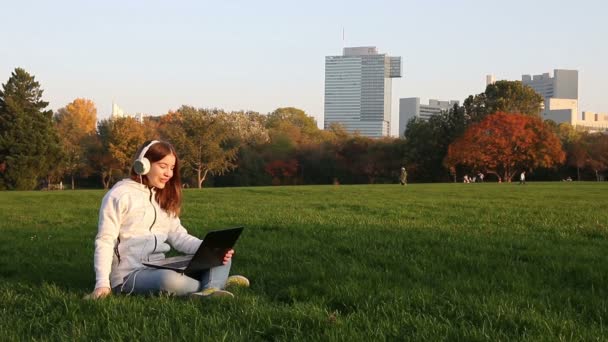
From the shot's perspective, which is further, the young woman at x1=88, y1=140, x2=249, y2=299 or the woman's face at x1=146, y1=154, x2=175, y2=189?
the woman's face at x1=146, y1=154, x2=175, y2=189

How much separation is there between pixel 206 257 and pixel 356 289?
4.39 feet

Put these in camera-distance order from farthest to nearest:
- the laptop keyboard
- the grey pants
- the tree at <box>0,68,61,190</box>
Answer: the tree at <box>0,68,61,190</box> → the laptop keyboard → the grey pants

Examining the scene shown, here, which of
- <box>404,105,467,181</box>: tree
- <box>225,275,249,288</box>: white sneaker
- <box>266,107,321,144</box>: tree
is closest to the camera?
<box>225,275,249,288</box>: white sneaker

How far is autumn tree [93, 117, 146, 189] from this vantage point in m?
65.1

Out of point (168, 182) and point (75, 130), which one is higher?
point (75, 130)

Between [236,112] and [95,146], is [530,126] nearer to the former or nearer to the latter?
[236,112]

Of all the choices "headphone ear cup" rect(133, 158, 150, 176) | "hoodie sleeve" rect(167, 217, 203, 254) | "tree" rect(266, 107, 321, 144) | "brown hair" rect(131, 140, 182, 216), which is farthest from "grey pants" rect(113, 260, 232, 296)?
"tree" rect(266, 107, 321, 144)

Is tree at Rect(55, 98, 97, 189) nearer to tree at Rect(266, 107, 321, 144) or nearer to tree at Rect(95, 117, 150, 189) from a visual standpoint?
tree at Rect(95, 117, 150, 189)

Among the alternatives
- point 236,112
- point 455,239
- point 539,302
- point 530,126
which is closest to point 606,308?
point 539,302

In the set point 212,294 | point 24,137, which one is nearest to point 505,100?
point 24,137

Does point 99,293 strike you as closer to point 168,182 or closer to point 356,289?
point 168,182

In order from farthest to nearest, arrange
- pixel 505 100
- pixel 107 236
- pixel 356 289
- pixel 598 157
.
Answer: pixel 505 100
pixel 598 157
pixel 356 289
pixel 107 236

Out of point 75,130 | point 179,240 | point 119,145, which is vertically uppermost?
point 75,130

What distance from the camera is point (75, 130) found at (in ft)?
253
